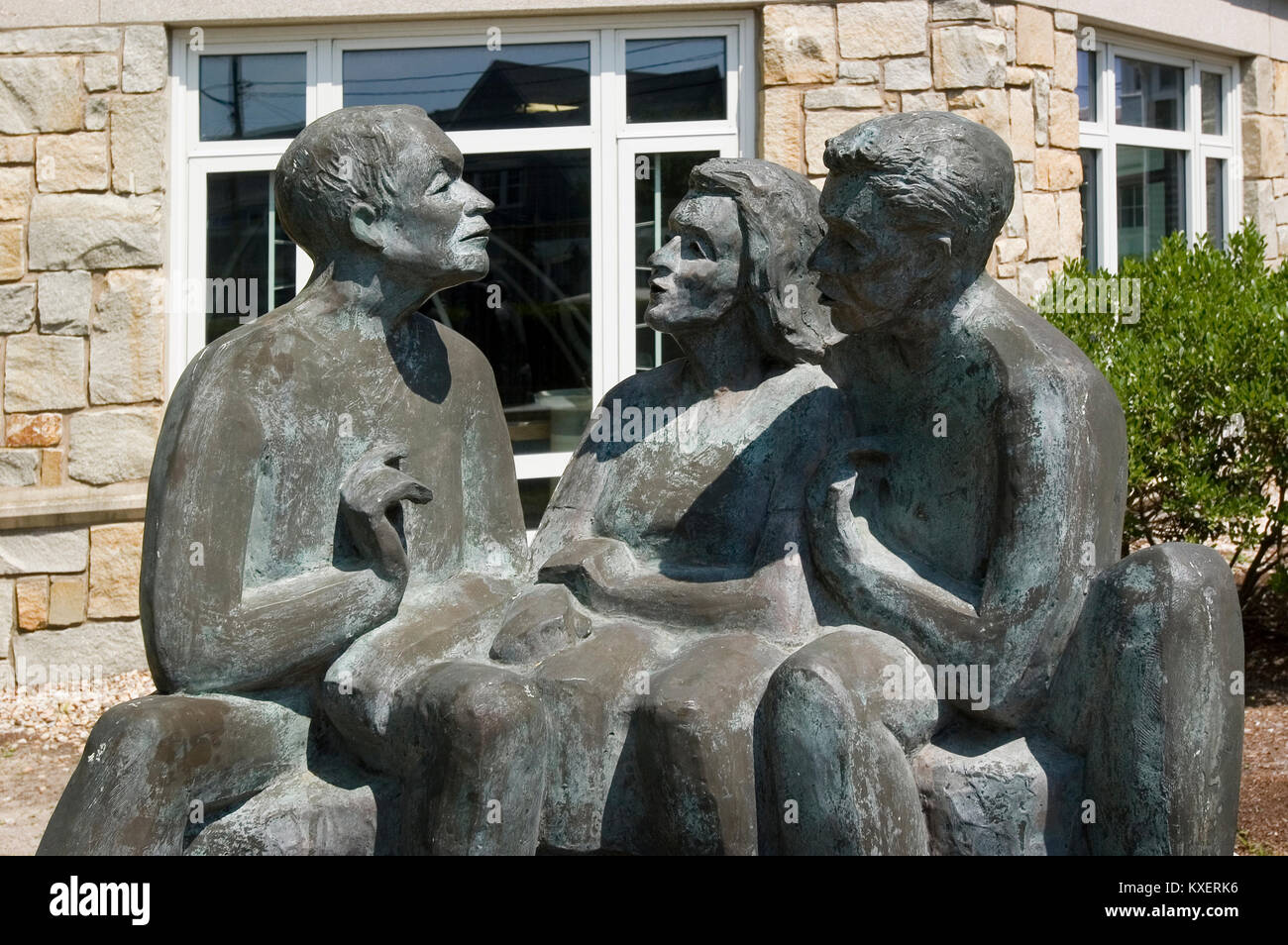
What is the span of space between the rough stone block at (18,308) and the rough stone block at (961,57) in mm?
4352

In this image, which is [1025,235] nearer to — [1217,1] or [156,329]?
[1217,1]

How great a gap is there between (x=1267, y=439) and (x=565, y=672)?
4.32m

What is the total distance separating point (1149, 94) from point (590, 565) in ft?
22.4

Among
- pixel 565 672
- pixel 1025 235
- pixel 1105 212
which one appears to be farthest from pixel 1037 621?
pixel 1105 212

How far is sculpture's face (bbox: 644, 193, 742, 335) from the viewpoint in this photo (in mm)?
3402

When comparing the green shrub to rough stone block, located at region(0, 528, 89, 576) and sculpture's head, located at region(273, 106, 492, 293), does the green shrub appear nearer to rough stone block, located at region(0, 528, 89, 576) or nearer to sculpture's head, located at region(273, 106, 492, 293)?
sculpture's head, located at region(273, 106, 492, 293)

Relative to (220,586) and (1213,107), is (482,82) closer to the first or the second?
(1213,107)

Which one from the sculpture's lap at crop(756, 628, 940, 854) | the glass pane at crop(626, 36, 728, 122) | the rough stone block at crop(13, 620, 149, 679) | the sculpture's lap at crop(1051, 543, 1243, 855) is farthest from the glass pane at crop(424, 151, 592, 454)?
the sculpture's lap at crop(1051, 543, 1243, 855)

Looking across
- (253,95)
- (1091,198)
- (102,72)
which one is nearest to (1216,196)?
(1091,198)

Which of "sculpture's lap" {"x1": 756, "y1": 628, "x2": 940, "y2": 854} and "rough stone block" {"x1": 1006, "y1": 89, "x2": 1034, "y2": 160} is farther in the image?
"rough stone block" {"x1": 1006, "y1": 89, "x2": 1034, "y2": 160}

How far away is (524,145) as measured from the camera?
24.3 feet

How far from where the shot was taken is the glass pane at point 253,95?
24.1 ft

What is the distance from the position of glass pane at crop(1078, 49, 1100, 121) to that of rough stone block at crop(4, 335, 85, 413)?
5.31m

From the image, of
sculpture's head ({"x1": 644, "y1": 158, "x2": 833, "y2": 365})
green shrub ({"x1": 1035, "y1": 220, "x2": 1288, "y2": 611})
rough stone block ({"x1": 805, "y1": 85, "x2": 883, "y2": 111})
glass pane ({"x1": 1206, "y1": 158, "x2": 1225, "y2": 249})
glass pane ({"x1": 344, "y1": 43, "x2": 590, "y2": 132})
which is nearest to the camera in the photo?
sculpture's head ({"x1": 644, "y1": 158, "x2": 833, "y2": 365})
